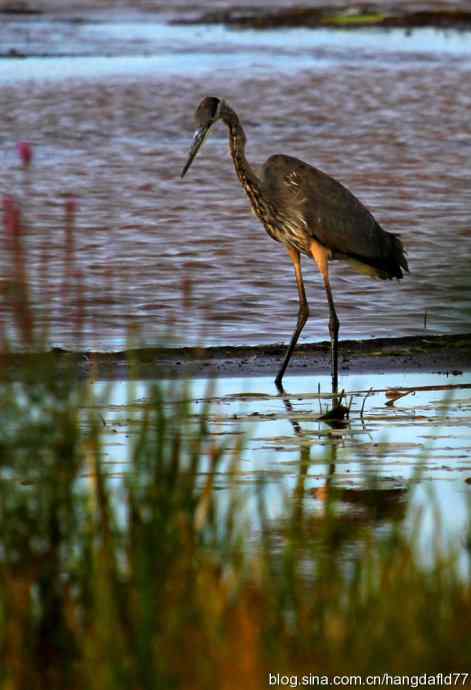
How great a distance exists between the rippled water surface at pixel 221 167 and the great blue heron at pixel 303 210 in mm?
723

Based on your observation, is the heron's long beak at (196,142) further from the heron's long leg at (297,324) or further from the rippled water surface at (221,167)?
the rippled water surface at (221,167)

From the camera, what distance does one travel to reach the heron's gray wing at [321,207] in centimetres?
905

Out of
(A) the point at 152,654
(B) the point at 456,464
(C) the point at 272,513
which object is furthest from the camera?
(B) the point at 456,464

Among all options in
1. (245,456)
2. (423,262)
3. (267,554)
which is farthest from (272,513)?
(423,262)

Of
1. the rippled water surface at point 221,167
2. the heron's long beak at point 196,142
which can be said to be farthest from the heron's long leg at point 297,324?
the heron's long beak at point 196,142

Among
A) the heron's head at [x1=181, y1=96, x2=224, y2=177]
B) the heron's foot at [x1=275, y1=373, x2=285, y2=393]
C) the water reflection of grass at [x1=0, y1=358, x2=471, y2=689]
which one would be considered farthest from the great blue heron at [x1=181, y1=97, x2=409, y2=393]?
the water reflection of grass at [x1=0, y1=358, x2=471, y2=689]

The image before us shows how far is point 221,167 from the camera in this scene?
16.8 meters

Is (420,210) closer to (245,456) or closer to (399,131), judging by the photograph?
(399,131)

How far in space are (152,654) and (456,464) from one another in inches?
126

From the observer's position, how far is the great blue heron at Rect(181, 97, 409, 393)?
29.7 ft

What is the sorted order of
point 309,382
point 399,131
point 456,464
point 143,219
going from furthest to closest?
1. point 399,131
2. point 143,219
3. point 309,382
4. point 456,464

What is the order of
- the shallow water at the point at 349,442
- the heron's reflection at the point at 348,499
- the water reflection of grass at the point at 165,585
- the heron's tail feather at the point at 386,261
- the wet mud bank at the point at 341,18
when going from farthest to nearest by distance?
the wet mud bank at the point at 341,18 → the heron's tail feather at the point at 386,261 → the shallow water at the point at 349,442 → the heron's reflection at the point at 348,499 → the water reflection of grass at the point at 165,585

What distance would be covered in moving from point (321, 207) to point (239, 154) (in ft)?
1.79

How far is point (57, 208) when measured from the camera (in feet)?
46.4
